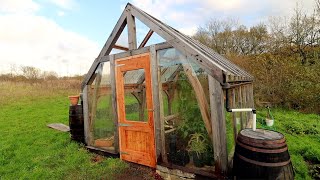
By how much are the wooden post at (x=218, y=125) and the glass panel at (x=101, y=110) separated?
2847mm

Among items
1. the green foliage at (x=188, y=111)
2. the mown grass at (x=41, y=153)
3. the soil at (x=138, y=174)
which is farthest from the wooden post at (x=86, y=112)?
the green foliage at (x=188, y=111)

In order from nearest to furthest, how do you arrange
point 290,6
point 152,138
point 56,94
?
point 152,138
point 290,6
point 56,94

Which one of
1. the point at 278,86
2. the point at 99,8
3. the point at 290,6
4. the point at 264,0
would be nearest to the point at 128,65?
the point at 99,8

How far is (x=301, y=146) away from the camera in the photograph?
5.48m

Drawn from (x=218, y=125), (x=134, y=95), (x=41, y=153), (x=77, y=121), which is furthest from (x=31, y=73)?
(x=218, y=125)

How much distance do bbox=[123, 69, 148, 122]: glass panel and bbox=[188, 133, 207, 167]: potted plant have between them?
1415 millimetres

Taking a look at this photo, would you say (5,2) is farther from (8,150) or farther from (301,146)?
(301,146)

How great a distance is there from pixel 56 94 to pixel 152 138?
50.9 feet

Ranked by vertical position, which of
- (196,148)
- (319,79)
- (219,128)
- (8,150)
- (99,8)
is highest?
(99,8)

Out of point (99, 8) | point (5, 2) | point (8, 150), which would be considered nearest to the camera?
point (8, 150)

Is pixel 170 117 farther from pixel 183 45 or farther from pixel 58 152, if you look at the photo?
pixel 58 152

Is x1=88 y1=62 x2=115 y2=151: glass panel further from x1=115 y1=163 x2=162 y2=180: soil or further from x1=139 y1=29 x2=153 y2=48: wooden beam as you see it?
x1=139 y1=29 x2=153 y2=48: wooden beam

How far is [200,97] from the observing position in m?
3.54

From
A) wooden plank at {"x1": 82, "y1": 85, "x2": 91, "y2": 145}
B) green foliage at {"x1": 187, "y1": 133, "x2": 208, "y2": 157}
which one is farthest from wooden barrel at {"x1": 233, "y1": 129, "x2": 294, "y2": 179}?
wooden plank at {"x1": 82, "y1": 85, "x2": 91, "y2": 145}
